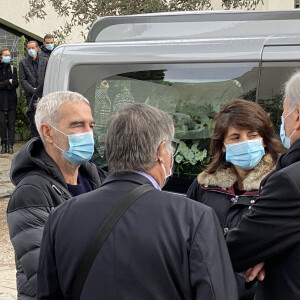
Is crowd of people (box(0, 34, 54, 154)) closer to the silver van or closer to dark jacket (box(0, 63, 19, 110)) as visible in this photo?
dark jacket (box(0, 63, 19, 110))

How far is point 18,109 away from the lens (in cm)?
1265

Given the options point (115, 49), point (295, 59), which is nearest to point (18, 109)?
point (115, 49)

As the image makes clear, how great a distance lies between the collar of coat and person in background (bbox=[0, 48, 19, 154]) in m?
8.90

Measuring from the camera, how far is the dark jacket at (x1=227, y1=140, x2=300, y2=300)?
6.94 ft

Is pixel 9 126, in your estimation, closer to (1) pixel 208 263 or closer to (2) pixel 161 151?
(2) pixel 161 151

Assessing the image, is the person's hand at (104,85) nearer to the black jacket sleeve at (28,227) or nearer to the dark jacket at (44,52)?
the black jacket sleeve at (28,227)

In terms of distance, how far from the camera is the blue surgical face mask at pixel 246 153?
325 centimetres

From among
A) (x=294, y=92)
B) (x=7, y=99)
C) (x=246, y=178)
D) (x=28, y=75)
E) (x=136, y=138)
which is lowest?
(x=7, y=99)

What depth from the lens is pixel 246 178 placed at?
322 cm

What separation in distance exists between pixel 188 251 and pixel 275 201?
414mm

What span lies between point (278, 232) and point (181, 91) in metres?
2.02

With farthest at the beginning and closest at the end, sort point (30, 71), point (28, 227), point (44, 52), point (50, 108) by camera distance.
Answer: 1. point (30, 71)
2. point (44, 52)
3. point (50, 108)
4. point (28, 227)

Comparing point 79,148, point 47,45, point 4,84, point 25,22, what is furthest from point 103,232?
point 25,22

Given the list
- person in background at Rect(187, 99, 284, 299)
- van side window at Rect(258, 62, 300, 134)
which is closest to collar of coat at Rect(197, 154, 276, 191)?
person in background at Rect(187, 99, 284, 299)
